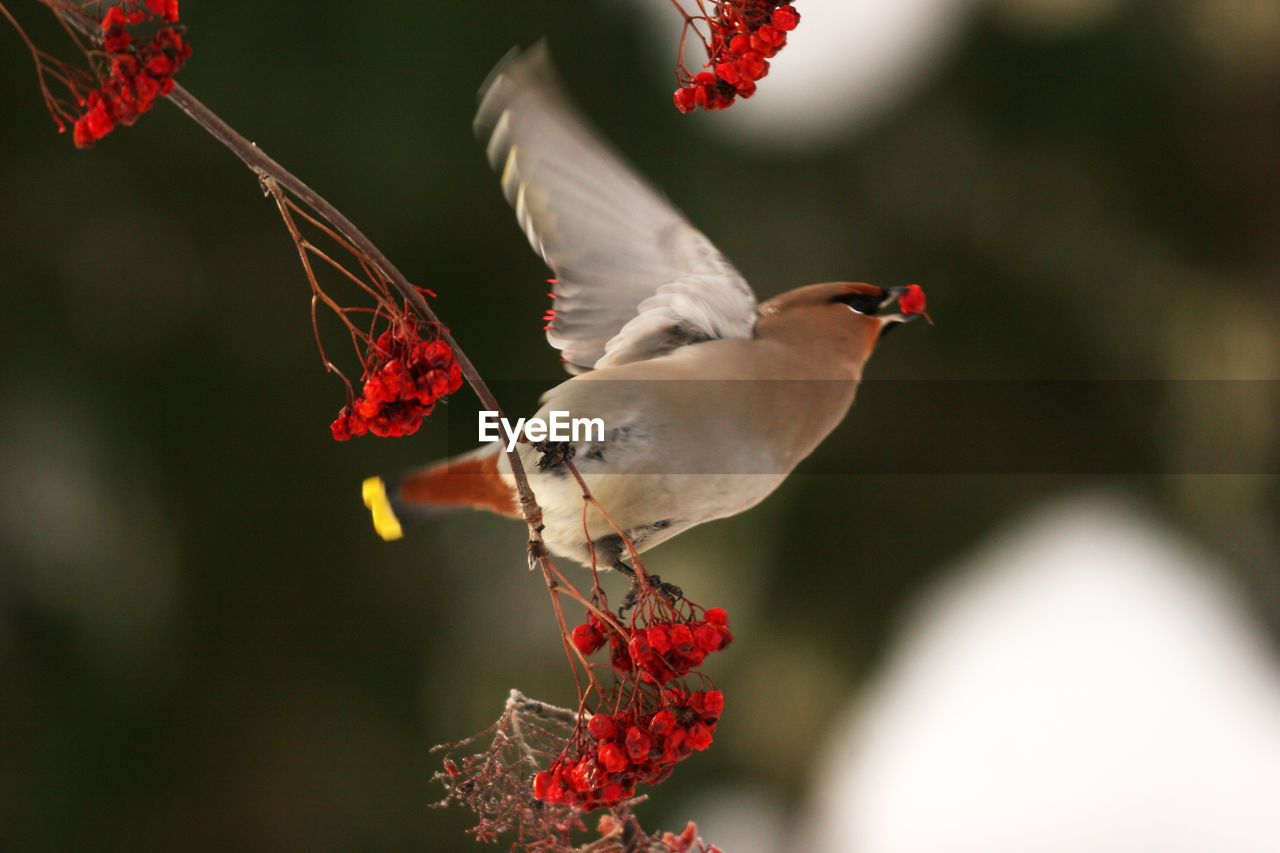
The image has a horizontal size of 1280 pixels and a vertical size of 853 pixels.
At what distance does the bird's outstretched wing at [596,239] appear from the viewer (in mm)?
852

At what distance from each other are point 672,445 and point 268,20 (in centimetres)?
137

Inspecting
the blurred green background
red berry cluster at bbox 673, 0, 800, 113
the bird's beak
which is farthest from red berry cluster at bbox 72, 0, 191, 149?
the blurred green background

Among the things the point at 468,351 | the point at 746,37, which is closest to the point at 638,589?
the point at 746,37

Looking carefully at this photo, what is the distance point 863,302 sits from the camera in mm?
979

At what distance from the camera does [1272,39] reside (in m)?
1.99

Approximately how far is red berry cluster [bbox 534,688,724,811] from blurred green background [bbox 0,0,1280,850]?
1240mm

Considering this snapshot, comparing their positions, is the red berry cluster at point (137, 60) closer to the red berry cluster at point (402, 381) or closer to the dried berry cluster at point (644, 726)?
the red berry cluster at point (402, 381)

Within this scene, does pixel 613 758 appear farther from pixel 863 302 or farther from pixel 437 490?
pixel 863 302

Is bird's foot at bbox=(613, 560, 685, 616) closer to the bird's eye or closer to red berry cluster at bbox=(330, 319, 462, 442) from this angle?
red berry cluster at bbox=(330, 319, 462, 442)

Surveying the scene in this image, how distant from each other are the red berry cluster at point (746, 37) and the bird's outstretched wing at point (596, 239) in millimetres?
212

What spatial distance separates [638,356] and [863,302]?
21cm

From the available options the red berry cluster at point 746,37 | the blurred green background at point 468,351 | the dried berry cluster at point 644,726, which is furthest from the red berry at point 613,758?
the blurred green background at point 468,351

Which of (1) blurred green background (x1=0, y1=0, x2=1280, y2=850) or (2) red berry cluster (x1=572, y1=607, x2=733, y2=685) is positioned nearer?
(2) red berry cluster (x1=572, y1=607, x2=733, y2=685)

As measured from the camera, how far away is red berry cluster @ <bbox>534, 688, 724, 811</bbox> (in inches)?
23.7
